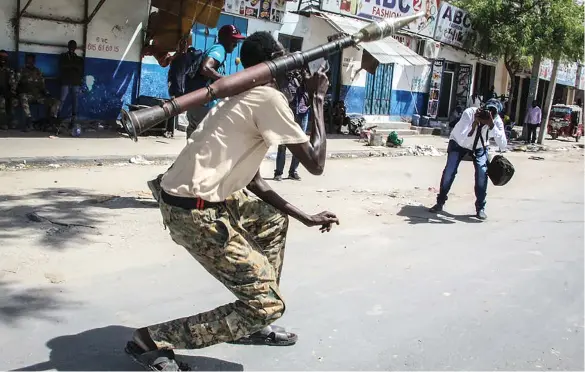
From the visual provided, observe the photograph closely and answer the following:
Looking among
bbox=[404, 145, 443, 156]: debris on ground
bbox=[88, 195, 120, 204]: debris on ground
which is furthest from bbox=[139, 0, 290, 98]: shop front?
bbox=[88, 195, 120, 204]: debris on ground

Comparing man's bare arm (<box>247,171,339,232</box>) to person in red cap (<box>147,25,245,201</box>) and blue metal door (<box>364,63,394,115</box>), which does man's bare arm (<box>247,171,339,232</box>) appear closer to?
person in red cap (<box>147,25,245,201</box>)

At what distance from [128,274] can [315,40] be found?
488 inches

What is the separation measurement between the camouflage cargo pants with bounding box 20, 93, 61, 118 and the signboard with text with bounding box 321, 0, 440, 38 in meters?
7.03

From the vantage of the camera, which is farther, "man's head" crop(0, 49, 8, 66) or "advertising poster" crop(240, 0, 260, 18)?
"advertising poster" crop(240, 0, 260, 18)

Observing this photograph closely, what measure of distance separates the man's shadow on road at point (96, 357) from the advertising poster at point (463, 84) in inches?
797

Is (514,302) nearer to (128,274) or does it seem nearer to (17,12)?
(128,274)

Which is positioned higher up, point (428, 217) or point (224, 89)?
point (224, 89)

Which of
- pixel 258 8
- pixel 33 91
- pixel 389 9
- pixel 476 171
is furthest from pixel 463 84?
pixel 476 171

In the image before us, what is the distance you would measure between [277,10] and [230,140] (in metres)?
12.2

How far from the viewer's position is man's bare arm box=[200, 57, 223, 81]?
18.7ft

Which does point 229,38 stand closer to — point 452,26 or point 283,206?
point 283,206

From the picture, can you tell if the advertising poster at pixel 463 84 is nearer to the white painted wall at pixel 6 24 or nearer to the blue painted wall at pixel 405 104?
the blue painted wall at pixel 405 104

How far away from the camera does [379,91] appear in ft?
62.1

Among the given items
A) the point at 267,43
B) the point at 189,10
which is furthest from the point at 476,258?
the point at 189,10
